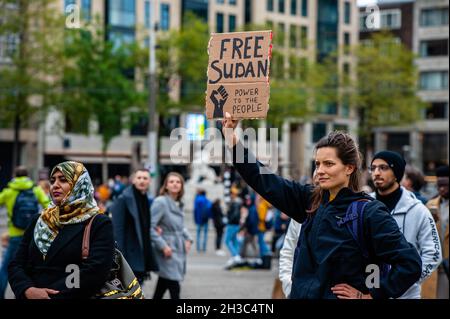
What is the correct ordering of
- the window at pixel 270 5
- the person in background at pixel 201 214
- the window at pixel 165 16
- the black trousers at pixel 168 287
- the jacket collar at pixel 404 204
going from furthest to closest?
the window at pixel 270 5
the window at pixel 165 16
the person in background at pixel 201 214
the black trousers at pixel 168 287
the jacket collar at pixel 404 204

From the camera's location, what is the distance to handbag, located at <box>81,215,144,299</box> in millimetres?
5660

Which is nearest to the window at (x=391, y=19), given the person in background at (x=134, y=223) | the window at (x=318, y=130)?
the window at (x=318, y=130)

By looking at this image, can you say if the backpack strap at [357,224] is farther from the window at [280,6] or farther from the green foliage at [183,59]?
the window at [280,6]

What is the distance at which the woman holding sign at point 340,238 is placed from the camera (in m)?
4.83

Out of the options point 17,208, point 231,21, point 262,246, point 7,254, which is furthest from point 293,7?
point 7,254

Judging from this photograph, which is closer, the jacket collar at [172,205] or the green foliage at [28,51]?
the jacket collar at [172,205]

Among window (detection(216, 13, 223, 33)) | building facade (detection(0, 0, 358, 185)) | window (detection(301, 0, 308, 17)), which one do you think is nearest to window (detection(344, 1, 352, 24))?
building facade (detection(0, 0, 358, 185))

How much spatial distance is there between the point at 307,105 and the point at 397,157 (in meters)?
50.6

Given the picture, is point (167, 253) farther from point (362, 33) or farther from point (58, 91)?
point (362, 33)

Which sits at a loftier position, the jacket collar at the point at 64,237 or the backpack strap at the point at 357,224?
the backpack strap at the point at 357,224

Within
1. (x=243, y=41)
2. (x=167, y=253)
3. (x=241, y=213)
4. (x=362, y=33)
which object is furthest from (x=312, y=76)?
(x=243, y=41)

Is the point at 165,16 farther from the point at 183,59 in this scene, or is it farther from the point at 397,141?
the point at 397,141

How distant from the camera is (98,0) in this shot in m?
63.7

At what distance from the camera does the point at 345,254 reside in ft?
16.0
